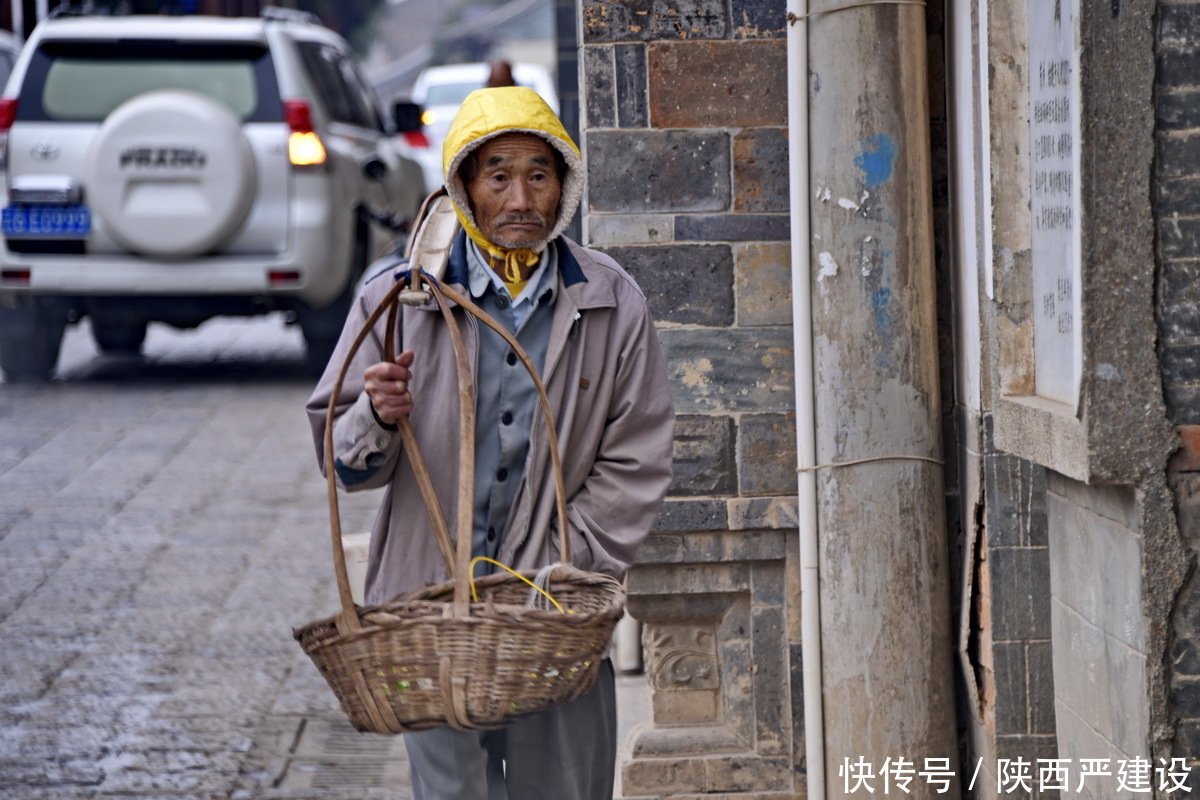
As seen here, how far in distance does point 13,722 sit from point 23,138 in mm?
5620

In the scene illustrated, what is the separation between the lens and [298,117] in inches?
398

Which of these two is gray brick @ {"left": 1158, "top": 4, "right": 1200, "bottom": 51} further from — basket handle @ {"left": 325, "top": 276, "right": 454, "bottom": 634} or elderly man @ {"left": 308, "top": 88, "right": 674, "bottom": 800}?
basket handle @ {"left": 325, "top": 276, "right": 454, "bottom": 634}

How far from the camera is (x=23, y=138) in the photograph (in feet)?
32.9

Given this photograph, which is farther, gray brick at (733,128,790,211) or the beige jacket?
gray brick at (733,128,790,211)

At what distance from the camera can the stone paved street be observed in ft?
15.9

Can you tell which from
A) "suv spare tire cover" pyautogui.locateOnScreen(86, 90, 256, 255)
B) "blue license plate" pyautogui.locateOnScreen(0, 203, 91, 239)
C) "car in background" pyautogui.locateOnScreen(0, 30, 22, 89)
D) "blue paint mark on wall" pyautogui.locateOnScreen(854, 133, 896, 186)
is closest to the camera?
"blue paint mark on wall" pyautogui.locateOnScreen(854, 133, 896, 186)

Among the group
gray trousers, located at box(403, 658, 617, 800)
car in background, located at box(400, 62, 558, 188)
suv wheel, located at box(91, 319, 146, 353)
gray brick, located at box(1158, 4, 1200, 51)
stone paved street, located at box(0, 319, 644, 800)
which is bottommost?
stone paved street, located at box(0, 319, 644, 800)

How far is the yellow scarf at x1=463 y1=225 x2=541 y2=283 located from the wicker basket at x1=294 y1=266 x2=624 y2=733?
18cm

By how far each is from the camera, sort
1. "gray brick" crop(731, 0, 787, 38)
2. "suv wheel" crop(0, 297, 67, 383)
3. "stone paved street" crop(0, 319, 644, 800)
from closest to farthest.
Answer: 1. "gray brick" crop(731, 0, 787, 38)
2. "stone paved street" crop(0, 319, 644, 800)
3. "suv wheel" crop(0, 297, 67, 383)

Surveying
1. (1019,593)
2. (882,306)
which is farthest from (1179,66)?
(1019,593)

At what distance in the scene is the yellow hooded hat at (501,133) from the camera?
304cm

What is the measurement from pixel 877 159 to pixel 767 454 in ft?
2.90

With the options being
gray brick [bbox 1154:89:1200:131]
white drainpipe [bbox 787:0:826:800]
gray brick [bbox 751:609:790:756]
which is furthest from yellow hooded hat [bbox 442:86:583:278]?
gray brick [bbox 751:609:790:756]

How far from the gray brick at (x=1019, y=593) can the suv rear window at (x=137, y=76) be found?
23.1 feet
